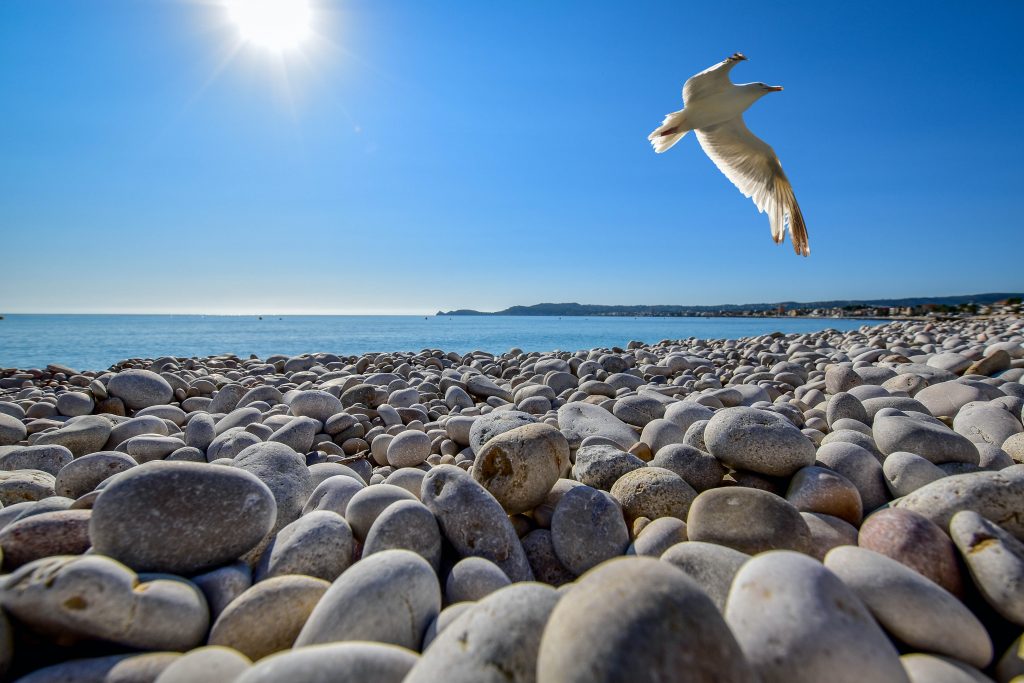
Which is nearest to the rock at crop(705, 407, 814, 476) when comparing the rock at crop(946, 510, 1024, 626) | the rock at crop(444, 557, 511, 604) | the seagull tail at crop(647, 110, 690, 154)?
the rock at crop(946, 510, 1024, 626)

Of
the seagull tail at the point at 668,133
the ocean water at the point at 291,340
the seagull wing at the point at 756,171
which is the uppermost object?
the seagull tail at the point at 668,133

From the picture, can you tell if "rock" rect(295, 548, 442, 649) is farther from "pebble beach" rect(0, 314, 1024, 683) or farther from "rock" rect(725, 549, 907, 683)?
"rock" rect(725, 549, 907, 683)

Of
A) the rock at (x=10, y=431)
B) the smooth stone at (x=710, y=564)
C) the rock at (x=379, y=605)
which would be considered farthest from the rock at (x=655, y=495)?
the rock at (x=10, y=431)

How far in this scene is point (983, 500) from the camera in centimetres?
157

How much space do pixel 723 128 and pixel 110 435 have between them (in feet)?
21.1

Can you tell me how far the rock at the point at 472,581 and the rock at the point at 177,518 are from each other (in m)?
0.69

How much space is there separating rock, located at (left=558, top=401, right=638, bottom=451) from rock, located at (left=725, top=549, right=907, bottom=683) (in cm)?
177

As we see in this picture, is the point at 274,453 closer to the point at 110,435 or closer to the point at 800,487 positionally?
the point at 110,435

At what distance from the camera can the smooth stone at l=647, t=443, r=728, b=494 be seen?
2059 millimetres

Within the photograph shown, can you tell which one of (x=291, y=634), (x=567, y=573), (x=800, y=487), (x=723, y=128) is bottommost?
(x=567, y=573)

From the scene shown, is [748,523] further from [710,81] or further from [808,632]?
[710,81]

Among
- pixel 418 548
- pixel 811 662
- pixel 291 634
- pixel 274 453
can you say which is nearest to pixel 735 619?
pixel 811 662

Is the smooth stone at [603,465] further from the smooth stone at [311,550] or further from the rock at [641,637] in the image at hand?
the rock at [641,637]

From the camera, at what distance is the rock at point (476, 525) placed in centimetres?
167
